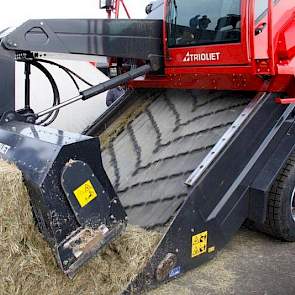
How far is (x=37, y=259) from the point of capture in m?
2.39

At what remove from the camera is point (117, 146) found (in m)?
3.99

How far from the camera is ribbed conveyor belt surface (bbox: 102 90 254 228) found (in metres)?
3.12

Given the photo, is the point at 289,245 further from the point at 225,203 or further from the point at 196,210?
the point at 196,210

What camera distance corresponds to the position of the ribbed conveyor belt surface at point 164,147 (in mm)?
3119

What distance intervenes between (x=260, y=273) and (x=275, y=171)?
2.49 feet

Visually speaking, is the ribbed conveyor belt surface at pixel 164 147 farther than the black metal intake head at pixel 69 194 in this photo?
Yes

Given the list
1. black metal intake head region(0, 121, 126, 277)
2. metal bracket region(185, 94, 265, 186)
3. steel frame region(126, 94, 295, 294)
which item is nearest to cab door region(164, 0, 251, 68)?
metal bracket region(185, 94, 265, 186)

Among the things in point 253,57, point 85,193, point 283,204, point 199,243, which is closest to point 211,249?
point 199,243

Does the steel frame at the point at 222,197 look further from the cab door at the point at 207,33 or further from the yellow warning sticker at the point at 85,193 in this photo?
the yellow warning sticker at the point at 85,193

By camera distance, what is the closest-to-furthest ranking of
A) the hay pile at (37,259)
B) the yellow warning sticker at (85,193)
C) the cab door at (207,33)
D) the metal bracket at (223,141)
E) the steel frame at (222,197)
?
1. the hay pile at (37,259)
2. the yellow warning sticker at (85,193)
3. the steel frame at (222,197)
4. the metal bracket at (223,141)
5. the cab door at (207,33)

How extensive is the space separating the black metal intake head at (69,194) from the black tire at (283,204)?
1.40 meters

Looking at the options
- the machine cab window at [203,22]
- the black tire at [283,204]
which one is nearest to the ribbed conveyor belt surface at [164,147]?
the machine cab window at [203,22]

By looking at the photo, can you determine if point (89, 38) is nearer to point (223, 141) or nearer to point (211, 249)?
point (223, 141)

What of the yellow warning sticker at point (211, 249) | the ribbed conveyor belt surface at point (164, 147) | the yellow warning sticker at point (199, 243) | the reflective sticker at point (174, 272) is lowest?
the reflective sticker at point (174, 272)
